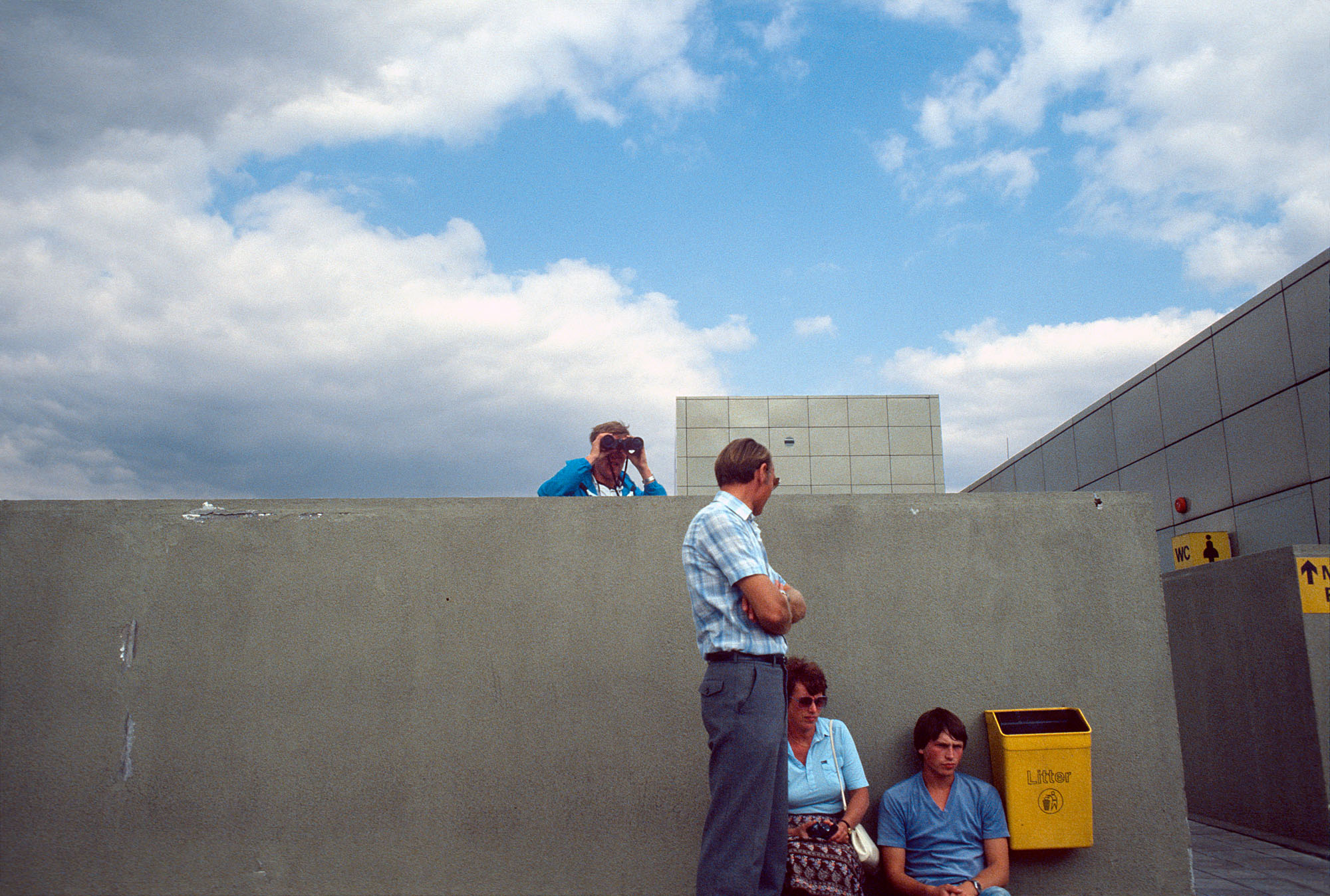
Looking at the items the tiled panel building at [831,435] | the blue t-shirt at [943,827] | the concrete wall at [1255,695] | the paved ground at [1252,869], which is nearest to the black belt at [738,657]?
the blue t-shirt at [943,827]

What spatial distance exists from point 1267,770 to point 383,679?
18.6 ft

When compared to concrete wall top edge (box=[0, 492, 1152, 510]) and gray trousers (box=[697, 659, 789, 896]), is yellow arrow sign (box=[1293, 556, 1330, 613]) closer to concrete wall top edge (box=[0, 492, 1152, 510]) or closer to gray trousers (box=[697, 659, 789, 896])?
concrete wall top edge (box=[0, 492, 1152, 510])

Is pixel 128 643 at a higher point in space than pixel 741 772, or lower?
higher

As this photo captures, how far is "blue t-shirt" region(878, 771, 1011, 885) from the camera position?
359 centimetres

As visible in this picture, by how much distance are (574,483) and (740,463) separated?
168 cm

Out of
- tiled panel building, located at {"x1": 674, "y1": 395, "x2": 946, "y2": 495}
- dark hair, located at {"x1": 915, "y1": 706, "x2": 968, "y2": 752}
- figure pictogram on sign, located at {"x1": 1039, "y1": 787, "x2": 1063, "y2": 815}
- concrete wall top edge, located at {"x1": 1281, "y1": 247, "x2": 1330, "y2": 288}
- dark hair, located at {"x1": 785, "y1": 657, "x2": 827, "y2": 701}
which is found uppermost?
tiled panel building, located at {"x1": 674, "y1": 395, "x2": 946, "y2": 495}

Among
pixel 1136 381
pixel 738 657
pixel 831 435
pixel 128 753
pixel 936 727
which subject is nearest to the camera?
pixel 738 657

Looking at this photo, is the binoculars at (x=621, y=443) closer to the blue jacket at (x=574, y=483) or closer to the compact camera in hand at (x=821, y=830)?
the blue jacket at (x=574, y=483)

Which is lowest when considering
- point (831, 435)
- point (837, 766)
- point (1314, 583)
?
point (837, 766)

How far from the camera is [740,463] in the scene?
3076 millimetres

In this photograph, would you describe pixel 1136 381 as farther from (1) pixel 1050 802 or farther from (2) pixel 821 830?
(2) pixel 821 830

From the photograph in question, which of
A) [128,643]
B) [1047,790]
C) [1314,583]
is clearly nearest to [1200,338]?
[1314,583]

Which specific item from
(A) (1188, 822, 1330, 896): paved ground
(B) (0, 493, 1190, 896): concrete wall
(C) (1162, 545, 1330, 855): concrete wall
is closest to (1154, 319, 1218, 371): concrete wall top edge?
(C) (1162, 545, 1330, 855): concrete wall

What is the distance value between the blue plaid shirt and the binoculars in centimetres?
164
